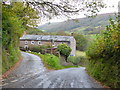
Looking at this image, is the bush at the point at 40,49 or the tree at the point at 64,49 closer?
the tree at the point at 64,49

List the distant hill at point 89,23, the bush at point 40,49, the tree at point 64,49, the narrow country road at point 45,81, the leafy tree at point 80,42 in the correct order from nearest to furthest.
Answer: the narrow country road at point 45,81, the distant hill at point 89,23, the leafy tree at point 80,42, the tree at point 64,49, the bush at point 40,49

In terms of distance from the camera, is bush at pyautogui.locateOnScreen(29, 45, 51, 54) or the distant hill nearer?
the distant hill

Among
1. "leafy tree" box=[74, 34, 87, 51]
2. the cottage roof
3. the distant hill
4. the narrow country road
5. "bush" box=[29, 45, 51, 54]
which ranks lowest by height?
the narrow country road

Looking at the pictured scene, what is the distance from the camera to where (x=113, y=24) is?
903 cm

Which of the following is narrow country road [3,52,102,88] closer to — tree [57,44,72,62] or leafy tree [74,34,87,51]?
leafy tree [74,34,87,51]

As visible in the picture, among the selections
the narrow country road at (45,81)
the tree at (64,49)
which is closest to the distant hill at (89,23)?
the narrow country road at (45,81)

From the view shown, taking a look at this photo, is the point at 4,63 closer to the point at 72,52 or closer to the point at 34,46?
the point at 72,52

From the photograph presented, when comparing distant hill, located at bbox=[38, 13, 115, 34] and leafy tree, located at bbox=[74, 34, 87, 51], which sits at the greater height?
distant hill, located at bbox=[38, 13, 115, 34]

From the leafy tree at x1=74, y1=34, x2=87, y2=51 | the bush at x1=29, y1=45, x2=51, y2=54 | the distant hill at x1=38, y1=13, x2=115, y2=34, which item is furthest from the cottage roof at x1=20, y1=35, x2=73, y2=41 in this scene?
the distant hill at x1=38, y1=13, x2=115, y2=34

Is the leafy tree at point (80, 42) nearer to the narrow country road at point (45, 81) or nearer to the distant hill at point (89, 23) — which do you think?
the distant hill at point (89, 23)

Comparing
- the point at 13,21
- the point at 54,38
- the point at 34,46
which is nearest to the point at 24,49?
the point at 34,46

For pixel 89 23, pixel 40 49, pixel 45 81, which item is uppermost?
pixel 89 23

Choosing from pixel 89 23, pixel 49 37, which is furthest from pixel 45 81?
pixel 49 37

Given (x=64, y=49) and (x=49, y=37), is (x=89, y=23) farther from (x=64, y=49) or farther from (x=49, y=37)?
(x=49, y=37)
